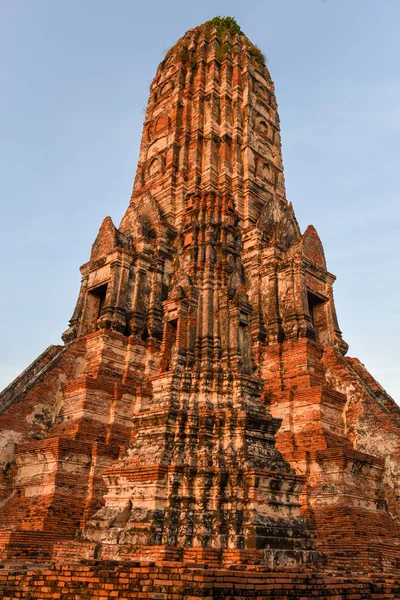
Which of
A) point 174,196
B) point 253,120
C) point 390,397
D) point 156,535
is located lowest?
point 156,535

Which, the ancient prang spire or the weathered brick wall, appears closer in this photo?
the weathered brick wall

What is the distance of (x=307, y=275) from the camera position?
58.6 ft

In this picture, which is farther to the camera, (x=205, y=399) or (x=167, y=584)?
(x=205, y=399)

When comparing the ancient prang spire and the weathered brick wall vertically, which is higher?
the ancient prang spire

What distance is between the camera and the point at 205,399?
32.5 ft

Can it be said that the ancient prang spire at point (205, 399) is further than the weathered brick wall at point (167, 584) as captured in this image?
Yes

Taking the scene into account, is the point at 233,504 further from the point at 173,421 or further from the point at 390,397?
the point at 390,397

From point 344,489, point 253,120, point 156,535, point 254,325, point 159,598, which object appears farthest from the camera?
point 253,120

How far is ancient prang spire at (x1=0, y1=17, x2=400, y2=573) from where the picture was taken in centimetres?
864

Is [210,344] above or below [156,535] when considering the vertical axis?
above

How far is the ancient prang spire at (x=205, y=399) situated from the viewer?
28.3 ft

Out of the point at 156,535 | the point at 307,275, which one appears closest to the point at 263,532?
the point at 156,535

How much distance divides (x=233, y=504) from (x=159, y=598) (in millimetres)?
2759

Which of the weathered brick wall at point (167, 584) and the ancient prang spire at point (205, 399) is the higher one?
the ancient prang spire at point (205, 399)
